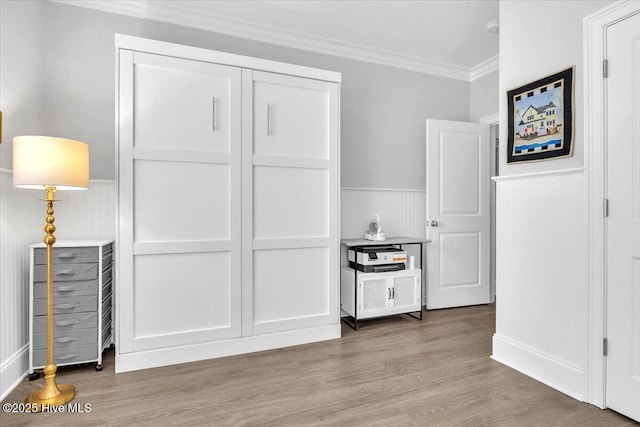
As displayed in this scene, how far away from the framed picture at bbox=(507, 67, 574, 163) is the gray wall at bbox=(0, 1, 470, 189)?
143cm

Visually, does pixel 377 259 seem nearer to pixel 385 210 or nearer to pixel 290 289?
pixel 385 210

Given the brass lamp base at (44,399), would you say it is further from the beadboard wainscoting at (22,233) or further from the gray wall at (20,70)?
the gray wall at (20,70)

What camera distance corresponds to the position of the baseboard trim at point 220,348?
229 centimetres

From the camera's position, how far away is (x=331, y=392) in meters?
2.02

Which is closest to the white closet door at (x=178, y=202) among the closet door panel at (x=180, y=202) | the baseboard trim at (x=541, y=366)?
the closet door panel at (x=180, y=202)

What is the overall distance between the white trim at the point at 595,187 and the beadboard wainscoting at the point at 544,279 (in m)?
0.04

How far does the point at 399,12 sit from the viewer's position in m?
2.91

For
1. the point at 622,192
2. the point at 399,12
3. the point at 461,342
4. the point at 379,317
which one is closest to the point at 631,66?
the point at 622,192

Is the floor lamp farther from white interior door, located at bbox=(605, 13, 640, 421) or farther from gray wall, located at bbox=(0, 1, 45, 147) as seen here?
white interior door, located at bbox=(605, 13, 640, 421)

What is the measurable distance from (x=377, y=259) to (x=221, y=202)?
4.91 ft

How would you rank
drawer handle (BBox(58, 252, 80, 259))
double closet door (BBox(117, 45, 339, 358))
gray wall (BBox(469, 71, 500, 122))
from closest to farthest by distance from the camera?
1. drawer handle (BBox(58, 252, 80, 259))
2. double closet door (BBox(117, 45, 339, 358))
3. gray wall (BBox(469, 71, 500, 122))

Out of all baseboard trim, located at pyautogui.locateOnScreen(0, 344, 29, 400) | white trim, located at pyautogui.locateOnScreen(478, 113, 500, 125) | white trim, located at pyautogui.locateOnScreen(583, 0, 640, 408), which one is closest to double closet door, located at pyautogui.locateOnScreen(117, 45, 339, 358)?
baseboard trim, located at pyautogui.locateOnScreen(0, 344, 29, 400)

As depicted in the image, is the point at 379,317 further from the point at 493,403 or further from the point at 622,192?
the point at 622,192

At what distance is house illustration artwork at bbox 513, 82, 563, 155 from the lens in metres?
2.10
